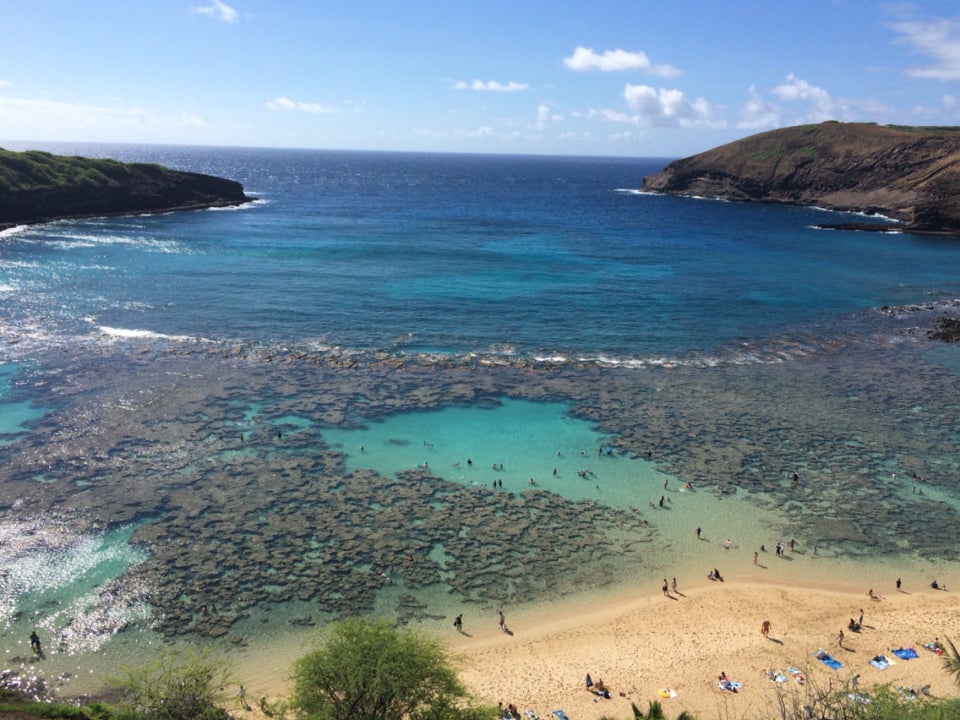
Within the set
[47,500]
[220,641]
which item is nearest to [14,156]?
[47,500]

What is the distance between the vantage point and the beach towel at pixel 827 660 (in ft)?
107

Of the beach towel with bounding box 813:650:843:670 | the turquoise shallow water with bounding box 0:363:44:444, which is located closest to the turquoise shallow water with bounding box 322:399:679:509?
the beach towel with bounding box 813:650:843:670

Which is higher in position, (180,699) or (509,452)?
(509,452)

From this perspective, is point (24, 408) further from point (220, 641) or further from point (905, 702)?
point (905, 702)

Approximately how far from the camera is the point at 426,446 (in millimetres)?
53062

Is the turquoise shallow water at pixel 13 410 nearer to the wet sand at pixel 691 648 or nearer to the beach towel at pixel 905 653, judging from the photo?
the wet sand at pixel 691 648

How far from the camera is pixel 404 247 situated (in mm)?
129250

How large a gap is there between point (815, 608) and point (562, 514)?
16102mm

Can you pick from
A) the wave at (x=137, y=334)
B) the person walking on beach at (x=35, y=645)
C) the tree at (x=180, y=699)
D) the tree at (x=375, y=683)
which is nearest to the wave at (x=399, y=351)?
the wave at (x=137, y=334)

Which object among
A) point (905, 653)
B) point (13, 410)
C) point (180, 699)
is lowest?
point (905, 653)

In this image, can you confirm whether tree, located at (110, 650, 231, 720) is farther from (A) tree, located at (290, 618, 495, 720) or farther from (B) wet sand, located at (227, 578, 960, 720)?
(B) wet sand, located at (227, 578, 960, 720)

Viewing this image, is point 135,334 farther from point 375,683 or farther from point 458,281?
point 375,683

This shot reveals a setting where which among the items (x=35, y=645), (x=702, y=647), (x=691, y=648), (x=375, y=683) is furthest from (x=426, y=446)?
(x=375, y=683)

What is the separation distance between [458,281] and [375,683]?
8368 cm
